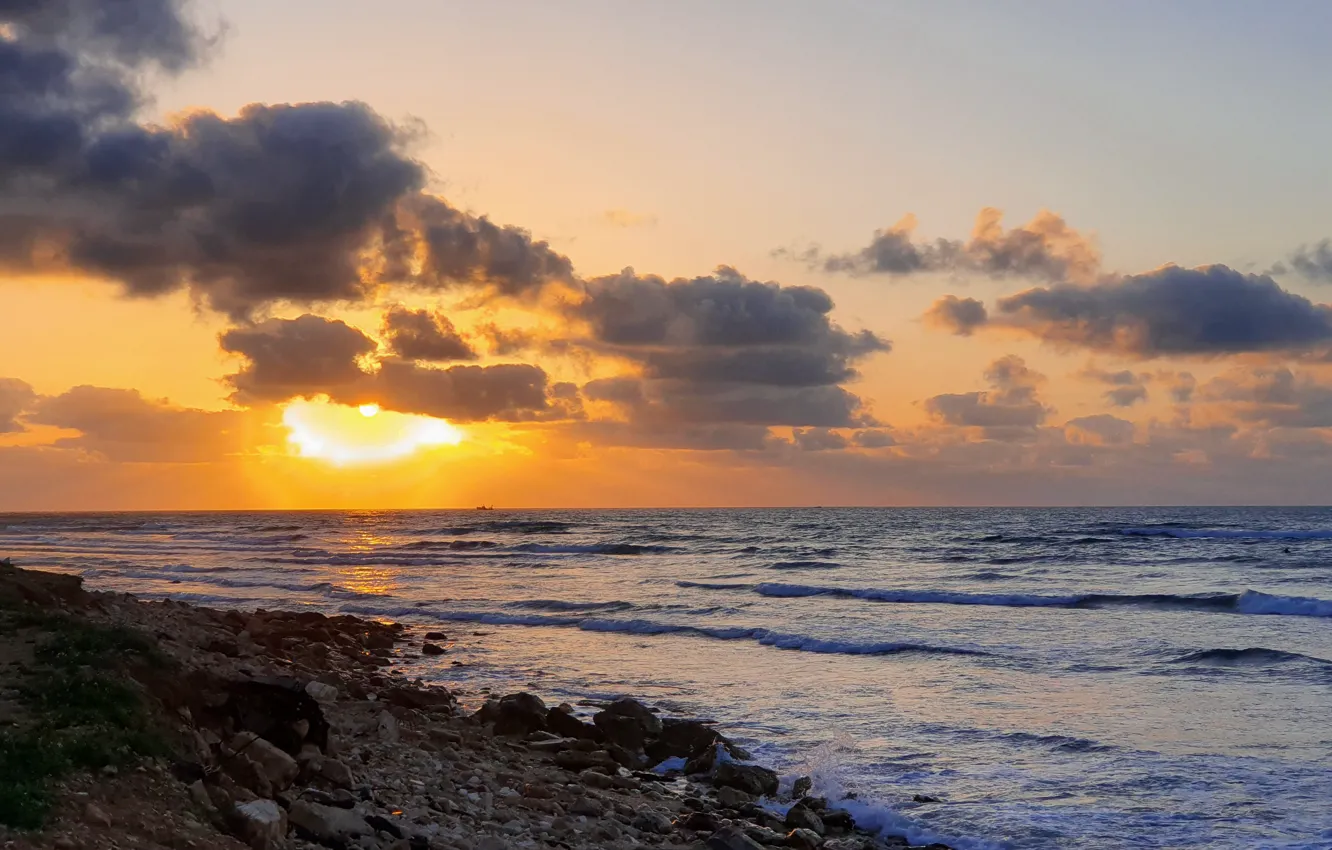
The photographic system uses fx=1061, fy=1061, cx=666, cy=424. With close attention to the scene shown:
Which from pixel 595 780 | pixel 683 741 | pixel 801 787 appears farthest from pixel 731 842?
pixel 683 741

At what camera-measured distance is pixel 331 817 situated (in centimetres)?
995

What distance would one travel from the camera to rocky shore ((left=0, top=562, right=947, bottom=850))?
8781 mm

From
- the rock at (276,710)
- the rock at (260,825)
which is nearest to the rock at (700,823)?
the rock at (276,710)

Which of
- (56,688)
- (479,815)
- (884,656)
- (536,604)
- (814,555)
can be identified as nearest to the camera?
(56,688)

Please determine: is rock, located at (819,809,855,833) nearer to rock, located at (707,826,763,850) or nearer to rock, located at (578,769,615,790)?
rock, located at (707,826,763,850)

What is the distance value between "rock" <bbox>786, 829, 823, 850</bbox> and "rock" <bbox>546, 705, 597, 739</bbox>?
552 centimetres

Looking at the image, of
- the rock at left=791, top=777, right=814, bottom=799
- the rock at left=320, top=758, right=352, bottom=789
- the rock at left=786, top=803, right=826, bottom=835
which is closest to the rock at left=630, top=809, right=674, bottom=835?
the rock at left=786, top=803, right=826, bottom=835

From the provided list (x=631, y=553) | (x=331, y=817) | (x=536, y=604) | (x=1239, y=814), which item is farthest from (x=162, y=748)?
(x=631, y=553)

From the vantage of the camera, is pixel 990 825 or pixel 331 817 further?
pixel 990 825

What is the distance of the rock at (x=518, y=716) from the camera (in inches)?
716

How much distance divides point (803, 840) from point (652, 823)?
6.10ft

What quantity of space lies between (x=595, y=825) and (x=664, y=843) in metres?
0.86

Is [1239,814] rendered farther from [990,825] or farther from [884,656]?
[884,656]

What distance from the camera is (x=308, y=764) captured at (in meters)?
11.3
